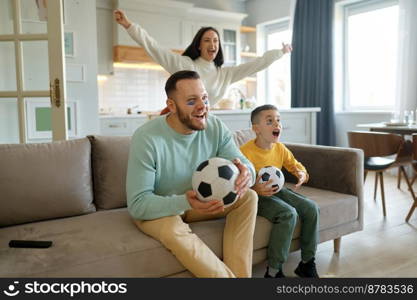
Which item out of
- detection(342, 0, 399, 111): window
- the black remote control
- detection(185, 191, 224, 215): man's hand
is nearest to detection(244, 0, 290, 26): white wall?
detection(342, 0, 399, 111): window

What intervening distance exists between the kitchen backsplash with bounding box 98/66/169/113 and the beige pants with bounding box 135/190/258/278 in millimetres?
4643

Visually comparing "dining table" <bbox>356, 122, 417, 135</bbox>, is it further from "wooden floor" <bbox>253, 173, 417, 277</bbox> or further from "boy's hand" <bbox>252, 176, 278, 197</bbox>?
"boy's hand" <bbox>252, 176, 278, 197</bbox>

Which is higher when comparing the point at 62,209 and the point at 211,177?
the point at 211,177

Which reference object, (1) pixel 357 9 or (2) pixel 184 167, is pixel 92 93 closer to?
(2) pixel 184 167

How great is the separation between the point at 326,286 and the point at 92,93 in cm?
247

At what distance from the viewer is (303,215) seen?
188 cm

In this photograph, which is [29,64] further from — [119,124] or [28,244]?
[28,244]

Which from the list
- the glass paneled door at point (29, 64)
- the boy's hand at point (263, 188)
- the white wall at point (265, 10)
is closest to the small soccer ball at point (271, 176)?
the boy's hand at point (263, 188)

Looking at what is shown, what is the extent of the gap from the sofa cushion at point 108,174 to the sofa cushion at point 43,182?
51mm

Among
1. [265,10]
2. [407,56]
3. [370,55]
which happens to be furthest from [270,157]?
[265,10]

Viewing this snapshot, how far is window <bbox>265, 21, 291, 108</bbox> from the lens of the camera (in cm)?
672

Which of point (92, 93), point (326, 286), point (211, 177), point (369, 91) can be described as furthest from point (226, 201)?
point (369, 91)

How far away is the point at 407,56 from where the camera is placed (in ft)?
15.4

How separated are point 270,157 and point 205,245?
747 mm
